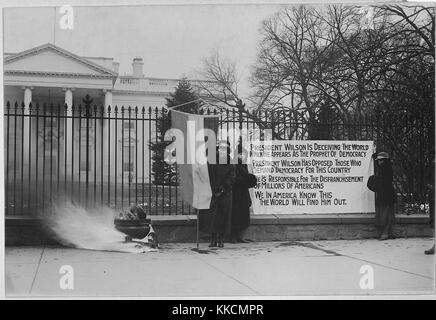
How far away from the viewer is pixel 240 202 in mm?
6773

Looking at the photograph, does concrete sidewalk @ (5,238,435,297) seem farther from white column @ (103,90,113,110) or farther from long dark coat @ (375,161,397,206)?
white column @ (103,90,113,110)

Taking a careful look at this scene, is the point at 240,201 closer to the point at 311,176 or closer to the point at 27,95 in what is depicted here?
the point at 311,176

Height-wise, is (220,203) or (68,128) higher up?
(68,128)

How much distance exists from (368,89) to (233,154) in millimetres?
2029

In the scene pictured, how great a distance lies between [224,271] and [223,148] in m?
1.56

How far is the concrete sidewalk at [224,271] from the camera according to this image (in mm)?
5500

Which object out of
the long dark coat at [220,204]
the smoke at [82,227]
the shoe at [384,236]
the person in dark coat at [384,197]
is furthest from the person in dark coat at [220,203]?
the shoe at [384,236]

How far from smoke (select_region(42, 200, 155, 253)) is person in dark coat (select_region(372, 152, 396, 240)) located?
301 cm

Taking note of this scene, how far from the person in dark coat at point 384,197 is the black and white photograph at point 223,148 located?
2 centimetres

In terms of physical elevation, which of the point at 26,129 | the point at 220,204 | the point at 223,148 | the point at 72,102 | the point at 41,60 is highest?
the point at 41,60

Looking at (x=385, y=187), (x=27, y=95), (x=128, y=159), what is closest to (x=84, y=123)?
(x=128, y=159)

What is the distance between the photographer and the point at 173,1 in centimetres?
564

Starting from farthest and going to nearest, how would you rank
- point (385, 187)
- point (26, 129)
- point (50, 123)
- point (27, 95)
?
point (385, 187) < point (50, 123) < point (26, 129) < point (27, 95)
